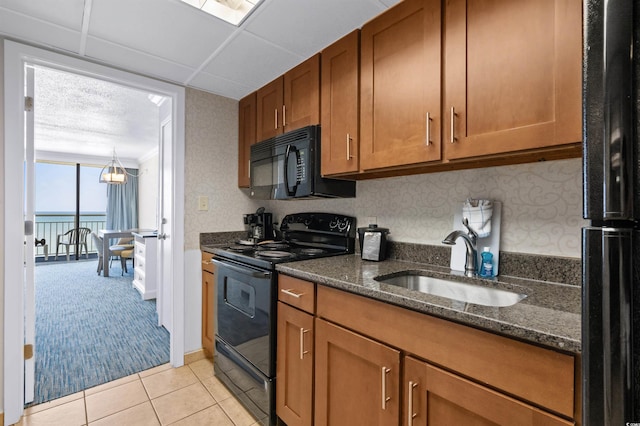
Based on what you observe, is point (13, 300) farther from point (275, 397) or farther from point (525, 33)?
point (525, 33)

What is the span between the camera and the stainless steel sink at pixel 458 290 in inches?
48.0

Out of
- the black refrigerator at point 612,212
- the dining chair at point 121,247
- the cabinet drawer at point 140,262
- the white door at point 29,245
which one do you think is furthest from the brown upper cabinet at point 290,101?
the dining chair at point 121,247

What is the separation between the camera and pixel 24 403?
177 cm

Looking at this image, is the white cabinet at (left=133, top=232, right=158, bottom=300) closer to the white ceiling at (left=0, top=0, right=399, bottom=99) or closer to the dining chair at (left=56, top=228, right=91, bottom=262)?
the white ceiling at (left=0, top=0, right=399, bottom=99)

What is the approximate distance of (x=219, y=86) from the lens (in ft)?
7.72

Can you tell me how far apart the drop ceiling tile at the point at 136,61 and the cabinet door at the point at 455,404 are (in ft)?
7.33

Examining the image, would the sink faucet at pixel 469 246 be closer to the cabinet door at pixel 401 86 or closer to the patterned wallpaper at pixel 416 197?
the patterned wallpaper at pixel 416 197

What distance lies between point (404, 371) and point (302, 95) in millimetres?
1643

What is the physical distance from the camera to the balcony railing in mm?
6758

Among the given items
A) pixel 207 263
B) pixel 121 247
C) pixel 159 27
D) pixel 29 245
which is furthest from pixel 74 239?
pixel 159 27

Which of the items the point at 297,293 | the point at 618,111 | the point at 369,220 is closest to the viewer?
the point at 618,111

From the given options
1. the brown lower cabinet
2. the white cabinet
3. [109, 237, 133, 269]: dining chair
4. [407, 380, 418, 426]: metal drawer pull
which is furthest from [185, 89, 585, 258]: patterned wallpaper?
[109, 237, 133, 269]: dining chair

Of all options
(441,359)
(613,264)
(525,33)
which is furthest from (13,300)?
(525,33)

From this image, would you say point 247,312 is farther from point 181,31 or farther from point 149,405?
point 181,31
